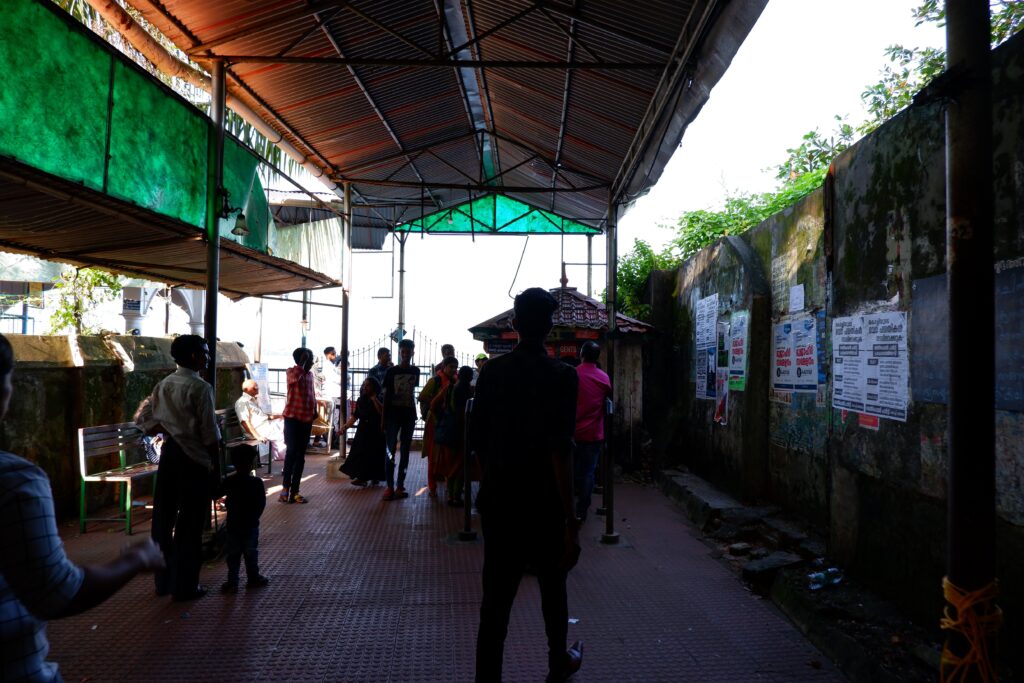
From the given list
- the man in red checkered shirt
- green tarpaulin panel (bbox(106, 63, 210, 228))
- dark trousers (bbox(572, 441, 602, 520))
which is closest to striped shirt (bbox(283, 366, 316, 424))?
the man in red checkered shirt

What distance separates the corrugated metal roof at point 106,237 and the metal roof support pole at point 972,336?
4.59m

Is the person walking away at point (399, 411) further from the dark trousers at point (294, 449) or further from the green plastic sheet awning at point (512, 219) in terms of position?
the green plastic sheet awning at point (512, 219)

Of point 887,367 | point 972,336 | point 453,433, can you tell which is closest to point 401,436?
point 453,433

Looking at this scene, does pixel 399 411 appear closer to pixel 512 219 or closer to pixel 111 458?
pixel 111 458

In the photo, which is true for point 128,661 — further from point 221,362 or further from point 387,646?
point 221,362

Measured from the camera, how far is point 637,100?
21.8 feet

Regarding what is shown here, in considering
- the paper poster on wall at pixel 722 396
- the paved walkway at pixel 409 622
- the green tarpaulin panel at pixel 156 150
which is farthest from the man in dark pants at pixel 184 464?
the paper poster on wall at pixel 722 396

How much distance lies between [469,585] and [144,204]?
381cm

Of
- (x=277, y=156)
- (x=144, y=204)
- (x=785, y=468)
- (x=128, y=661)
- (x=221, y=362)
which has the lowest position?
(x=128, y=661)

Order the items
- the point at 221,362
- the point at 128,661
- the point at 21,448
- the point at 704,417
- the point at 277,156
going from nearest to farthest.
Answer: the point at 128,661 < the point at 21,448 < the point at 704,417 < the point at 221,362 < the point at 277,156

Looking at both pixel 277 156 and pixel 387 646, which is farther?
pixel 277 156

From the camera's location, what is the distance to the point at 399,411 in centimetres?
818

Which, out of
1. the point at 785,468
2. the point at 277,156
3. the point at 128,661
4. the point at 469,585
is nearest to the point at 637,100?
the point at 785,468

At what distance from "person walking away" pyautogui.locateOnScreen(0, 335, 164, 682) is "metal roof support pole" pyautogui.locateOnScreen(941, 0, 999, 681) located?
2677 millimetres
